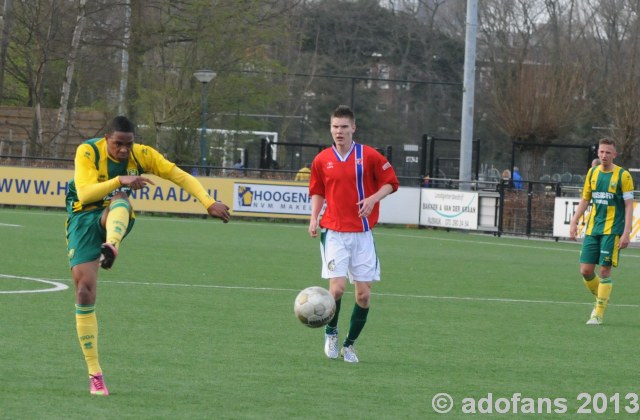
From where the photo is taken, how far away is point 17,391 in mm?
8188

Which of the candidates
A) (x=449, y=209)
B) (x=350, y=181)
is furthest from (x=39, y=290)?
(x=449, y=209)

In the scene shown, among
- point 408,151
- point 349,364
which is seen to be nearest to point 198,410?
point 349,364

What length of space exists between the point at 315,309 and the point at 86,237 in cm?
220

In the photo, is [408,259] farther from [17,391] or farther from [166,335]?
[17,391]

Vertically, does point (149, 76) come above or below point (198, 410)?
above

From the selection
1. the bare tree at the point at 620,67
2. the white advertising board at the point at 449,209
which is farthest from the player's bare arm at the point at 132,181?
the bare tree at the point at 620,67

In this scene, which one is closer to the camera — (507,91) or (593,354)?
(593,354)

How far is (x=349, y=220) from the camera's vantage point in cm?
1043

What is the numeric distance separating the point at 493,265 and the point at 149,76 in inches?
893

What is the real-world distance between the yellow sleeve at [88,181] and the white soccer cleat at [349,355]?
2.90 m

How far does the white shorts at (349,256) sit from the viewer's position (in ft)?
34.1

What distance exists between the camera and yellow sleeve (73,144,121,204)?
821cm

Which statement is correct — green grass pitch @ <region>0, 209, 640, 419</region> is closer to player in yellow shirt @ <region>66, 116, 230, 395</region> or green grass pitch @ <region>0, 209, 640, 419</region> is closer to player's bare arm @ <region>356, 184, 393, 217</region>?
player in yellow shirt @ <region>66, 116, 230, 395</region>

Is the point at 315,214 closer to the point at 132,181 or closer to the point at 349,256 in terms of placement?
the point at 349,256
